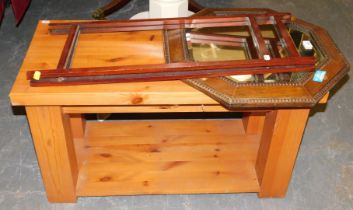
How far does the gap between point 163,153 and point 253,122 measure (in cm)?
33

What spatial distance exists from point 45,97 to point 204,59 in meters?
0.42

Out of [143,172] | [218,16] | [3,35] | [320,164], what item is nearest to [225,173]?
[143,172]

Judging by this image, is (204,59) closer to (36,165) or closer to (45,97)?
(45,97)

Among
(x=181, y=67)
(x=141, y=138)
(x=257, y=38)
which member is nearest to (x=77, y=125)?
(x=141, y=138)

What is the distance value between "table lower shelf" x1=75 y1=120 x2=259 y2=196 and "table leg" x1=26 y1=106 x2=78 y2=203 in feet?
0.20

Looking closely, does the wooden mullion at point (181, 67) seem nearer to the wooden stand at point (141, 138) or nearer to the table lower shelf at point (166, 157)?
the wooden stand at point (141, 138)

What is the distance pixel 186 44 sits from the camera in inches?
46.1

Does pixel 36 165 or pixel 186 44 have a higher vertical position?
pixel 186 44

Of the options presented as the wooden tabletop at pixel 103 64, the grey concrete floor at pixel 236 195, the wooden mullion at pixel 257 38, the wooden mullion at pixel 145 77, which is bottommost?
the grey concrete floor at pixel 236 195

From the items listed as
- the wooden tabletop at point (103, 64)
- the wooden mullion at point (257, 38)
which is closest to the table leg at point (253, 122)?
the wooden mullion at point (257, 38)

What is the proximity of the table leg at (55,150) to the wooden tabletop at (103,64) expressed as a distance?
6cm

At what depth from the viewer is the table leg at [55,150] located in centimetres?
108

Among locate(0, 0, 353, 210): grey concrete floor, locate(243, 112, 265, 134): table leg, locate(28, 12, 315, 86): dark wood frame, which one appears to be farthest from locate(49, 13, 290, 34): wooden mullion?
locate(0, 0, 353, 210): grey concrete floor

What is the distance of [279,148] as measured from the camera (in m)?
1.18
